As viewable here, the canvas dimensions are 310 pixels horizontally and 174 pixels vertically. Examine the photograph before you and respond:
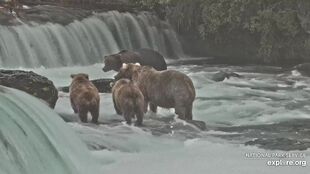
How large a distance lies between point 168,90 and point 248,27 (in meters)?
9.14

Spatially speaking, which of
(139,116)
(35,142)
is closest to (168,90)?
(139,116)

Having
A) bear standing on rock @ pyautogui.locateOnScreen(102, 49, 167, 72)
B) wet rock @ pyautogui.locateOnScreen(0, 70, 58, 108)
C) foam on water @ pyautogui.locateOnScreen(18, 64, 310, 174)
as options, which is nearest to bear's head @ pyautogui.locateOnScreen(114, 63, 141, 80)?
foam on water @ pyautogui.locateOnScreen(18, 64, 310, 174)

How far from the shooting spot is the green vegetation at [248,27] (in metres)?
16.1

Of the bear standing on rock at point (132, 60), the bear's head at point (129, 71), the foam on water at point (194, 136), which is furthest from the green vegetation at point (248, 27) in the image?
the bear's head at point (129, 71)

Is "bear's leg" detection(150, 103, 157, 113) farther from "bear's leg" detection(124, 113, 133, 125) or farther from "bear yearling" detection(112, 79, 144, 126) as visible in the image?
"bear's leg" detection(124, 113, 133, 125)

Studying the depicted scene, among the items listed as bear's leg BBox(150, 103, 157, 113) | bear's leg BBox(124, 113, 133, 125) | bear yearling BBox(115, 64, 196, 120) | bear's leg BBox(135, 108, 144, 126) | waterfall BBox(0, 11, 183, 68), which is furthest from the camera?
waterfall BBox(0, 11, 183, 68)

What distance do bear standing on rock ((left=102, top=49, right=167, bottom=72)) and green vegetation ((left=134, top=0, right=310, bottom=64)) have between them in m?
3.87

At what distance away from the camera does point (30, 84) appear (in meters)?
8.12

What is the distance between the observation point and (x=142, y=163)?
6434 millimetres

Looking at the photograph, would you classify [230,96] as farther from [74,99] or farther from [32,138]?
[32,138]

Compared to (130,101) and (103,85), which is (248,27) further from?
(130,101)

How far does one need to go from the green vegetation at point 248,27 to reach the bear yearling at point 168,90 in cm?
816

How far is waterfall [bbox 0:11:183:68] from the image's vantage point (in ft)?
47.4

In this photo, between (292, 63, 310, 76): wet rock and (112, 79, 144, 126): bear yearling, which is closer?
(112, 79, 144, 126): bear yearling
